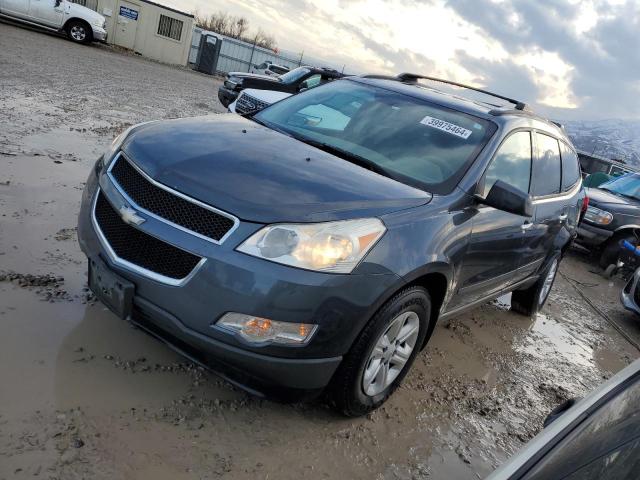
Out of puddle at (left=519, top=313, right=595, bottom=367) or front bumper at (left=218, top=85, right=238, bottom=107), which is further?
front bumper at (left=218, top=85, right=238, bottom=107)

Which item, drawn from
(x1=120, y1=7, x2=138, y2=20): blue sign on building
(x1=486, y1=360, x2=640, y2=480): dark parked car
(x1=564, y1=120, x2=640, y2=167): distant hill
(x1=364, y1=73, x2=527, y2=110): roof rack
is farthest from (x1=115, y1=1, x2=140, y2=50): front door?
(x1=486, y1=360, x2=640, y2=480): dark parked car

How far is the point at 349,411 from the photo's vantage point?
2.96 m

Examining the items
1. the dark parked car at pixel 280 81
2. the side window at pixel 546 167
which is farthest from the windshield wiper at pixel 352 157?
the dark parked car at pixel 280 81

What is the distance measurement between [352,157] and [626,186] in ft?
28.3

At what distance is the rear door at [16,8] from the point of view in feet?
61.4

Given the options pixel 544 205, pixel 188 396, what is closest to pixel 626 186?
pixel 544 205

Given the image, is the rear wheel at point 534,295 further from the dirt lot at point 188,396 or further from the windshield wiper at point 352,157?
the windshield wiper at point 352,157

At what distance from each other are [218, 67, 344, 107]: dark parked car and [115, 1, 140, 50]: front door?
13296 mm

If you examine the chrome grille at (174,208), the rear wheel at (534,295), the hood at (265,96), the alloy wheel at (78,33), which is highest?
the chrome grille at (174,208)

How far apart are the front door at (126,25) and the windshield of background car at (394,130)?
72.8ft

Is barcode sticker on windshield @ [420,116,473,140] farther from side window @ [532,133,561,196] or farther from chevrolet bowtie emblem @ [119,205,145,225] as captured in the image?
chevrolet bowtie emblem @ [119,205,145,225]

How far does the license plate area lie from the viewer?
2.57m

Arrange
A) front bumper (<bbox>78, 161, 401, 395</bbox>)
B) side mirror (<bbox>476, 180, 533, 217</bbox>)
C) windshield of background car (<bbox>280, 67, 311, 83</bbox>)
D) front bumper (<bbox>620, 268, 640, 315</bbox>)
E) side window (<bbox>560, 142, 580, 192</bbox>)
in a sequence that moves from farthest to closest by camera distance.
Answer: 1. windshield of background car (<bbox>280, 67, 311, 83</bbox>)
2. front bumper (<bbox>620, 268, 640, 315</bbox>)
3. side window (<bbox>560, 142, 580, 192</bbox>)
4. side mirror (<bbox>476, 180, 533, 217</bbox>)
5. front bumper (<bbox>78, 161, 401, 395</bbox>)

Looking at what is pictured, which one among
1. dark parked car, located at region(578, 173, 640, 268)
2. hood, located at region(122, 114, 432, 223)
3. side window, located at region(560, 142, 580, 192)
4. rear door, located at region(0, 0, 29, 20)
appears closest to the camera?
hood, located at region(122, 114, 432, 223)
